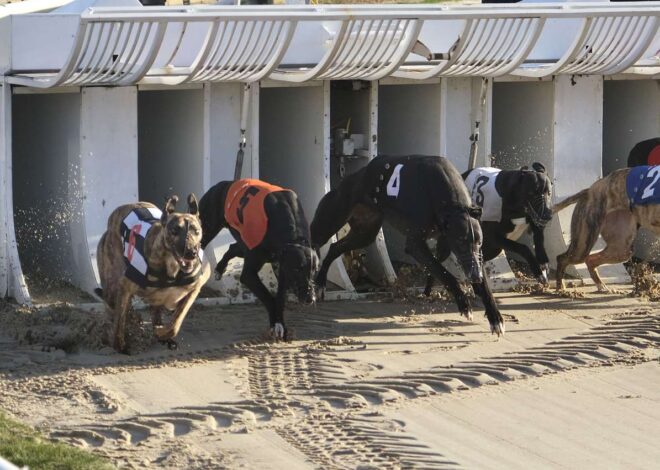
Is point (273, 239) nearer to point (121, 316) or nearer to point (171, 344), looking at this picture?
point (171, 344)

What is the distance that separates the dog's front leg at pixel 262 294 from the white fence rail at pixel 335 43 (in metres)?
1.52

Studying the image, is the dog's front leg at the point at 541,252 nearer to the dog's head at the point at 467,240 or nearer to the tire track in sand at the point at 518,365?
the tire track in sand at the point at 518,365

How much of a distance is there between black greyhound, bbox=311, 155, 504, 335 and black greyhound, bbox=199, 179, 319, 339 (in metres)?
0.85

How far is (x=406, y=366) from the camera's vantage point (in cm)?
776

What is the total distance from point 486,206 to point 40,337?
308 centimetres

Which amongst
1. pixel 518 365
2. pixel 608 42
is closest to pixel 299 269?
pixel 518 365

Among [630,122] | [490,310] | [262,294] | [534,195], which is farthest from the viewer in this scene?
[630,122]

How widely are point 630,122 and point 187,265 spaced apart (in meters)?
5.46

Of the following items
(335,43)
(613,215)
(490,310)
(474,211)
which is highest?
(335,43)

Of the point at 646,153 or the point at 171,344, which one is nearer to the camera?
the point at 171,344

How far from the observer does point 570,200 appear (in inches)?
396

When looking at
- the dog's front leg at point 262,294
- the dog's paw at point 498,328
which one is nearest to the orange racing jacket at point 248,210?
the dog's front leg at point 262,294

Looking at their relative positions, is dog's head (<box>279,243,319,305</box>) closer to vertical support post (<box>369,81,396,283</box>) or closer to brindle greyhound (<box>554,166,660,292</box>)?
vertical support post (<box>369,81,396,283</box>)

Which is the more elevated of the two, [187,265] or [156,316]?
[187,265]
